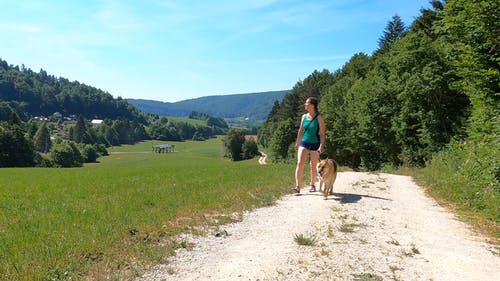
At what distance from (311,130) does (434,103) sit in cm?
2248

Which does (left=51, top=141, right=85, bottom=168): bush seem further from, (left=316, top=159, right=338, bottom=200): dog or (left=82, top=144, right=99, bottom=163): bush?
(left=316, top=159, right=338, bottom=200): dog

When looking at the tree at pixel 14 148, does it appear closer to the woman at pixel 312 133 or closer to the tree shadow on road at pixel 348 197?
the woman at pixel 312 133

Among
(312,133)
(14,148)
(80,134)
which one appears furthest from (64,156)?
(312,133)

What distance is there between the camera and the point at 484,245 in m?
6.90

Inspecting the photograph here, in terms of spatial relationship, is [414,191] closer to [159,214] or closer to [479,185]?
[479,185]

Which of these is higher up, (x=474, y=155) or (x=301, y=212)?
(x=474, y=155)

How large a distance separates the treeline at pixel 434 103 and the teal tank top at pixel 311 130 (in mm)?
4499

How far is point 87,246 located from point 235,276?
8.43 feet

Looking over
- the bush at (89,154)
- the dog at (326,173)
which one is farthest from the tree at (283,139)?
the bush at (89,154)

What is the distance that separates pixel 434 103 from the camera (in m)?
29.3

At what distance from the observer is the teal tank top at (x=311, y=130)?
10.8 m

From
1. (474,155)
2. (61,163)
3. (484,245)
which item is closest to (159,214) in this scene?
(484,245)

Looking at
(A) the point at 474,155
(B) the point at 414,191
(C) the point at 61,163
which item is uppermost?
(A) the point at 474,155

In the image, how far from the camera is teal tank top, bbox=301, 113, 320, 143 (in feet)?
35.4
